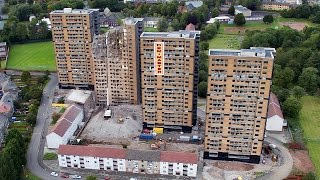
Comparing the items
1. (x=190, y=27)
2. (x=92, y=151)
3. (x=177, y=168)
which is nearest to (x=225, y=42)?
(x=190, y=27)

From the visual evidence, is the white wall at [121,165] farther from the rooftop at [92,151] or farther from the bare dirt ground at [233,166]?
the bare dirt ground at [233,166]

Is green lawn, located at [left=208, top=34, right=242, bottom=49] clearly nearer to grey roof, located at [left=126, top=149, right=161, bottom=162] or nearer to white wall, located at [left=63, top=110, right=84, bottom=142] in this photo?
white wall, located at [left=63, top=110, right=84, bottom=142]

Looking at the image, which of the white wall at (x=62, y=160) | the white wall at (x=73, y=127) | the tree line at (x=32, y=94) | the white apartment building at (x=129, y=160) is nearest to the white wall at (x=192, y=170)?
the white apartment building at (x=129, y=160)

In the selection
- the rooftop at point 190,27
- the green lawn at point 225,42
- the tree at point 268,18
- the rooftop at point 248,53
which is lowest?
the green lawn at point 225,42

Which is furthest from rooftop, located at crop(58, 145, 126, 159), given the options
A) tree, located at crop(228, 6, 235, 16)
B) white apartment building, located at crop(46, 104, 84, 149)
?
tree, located at crop(228, 6, 235, 16)

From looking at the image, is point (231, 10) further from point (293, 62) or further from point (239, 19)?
point (293, 62)
